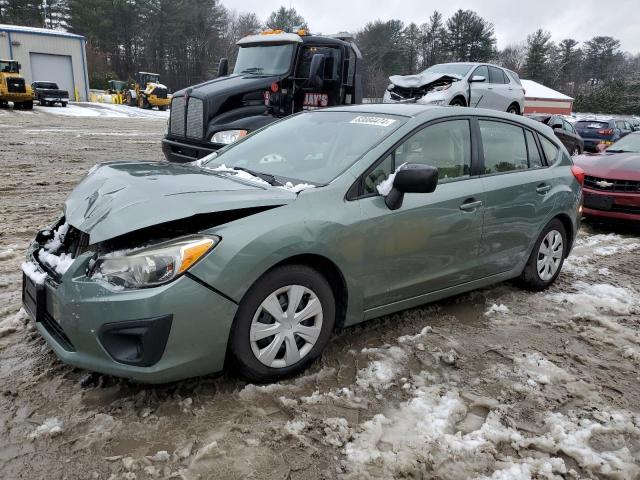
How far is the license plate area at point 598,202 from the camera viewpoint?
741 cm

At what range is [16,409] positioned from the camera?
2691 millimetres

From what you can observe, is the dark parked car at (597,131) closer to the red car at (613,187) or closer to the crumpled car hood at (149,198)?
the red car at (613,187)

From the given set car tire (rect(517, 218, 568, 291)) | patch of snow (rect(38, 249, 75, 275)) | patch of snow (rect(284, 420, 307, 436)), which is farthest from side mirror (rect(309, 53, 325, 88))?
patch of snow (rect(284, 420, 307, 436))

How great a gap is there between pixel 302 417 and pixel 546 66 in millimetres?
71335

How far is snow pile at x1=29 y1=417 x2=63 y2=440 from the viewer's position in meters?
2.49

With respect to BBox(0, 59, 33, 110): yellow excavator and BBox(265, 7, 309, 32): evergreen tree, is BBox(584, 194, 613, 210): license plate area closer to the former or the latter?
BBox(0, 59, 33, 110): yellow excavator

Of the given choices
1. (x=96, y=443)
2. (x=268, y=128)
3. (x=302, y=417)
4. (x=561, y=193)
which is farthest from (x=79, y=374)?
(x=561, y=193)

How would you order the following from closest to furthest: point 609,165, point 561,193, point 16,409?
point 16,409
point 561,193
point 609,165

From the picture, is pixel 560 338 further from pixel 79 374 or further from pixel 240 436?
pixel 79 374

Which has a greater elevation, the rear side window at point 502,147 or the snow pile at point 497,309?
the rear side window at point 502,147

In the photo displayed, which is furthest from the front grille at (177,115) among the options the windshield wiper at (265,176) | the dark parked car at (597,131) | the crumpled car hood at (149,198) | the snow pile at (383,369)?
the dark parked car at (597,131)

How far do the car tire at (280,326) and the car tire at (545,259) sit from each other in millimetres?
2316

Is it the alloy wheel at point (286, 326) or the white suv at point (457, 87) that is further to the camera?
the white suv at point (457, 87)

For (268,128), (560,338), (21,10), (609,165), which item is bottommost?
(560,338)
